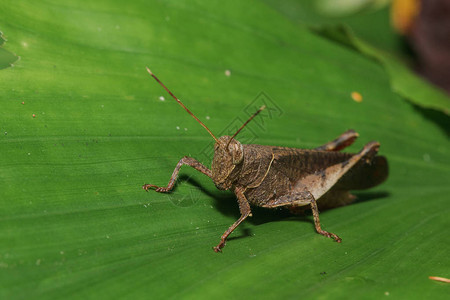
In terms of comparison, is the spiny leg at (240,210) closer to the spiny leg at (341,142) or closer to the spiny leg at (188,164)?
the spiny leg at (188,164)

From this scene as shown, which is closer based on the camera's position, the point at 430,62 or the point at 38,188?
the point at 38,188

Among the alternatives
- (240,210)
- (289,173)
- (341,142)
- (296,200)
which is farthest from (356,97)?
(240,210)

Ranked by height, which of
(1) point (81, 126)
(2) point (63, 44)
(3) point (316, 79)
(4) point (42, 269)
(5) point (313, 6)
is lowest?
(4) point (42, 269)

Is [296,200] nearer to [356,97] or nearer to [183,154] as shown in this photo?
[183,154]

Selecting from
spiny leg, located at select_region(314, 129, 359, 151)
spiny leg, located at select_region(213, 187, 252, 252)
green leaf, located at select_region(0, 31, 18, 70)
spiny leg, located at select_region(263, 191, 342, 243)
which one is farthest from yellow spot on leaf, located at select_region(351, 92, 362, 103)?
green leaf, located at select_region(0, 31, 18, 70)

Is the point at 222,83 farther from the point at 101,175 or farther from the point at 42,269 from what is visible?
the point at 42,269

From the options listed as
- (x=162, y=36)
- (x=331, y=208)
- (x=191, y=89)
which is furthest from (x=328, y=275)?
(x=162, y=36)
